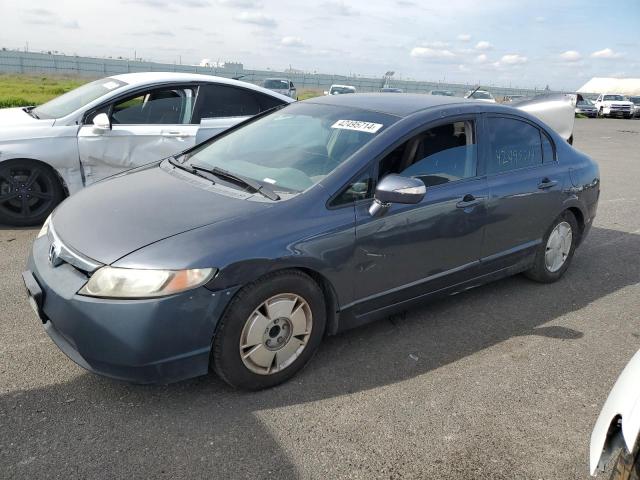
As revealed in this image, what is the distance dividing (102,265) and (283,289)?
0.90 m

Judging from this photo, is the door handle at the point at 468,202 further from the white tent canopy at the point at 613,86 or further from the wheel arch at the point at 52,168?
the white tent canopy at the point at 613,86

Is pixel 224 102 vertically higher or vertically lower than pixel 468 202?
higher

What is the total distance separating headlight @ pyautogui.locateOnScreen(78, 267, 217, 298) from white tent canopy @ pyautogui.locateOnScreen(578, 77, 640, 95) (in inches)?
3758

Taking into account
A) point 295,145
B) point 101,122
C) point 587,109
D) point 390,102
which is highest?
point 587,109

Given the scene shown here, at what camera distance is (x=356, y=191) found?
325 centimetres

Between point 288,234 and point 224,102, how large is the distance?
13.3 ft

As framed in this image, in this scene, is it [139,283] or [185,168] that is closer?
[139,283]

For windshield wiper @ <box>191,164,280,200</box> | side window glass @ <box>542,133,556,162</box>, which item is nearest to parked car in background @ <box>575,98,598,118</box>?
side window glass @ <box>542,133,556,162</box>

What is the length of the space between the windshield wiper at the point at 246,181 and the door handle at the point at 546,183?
2.31m

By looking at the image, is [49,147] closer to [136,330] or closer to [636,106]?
[136,330]

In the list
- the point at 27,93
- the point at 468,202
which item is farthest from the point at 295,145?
the point at 27,93

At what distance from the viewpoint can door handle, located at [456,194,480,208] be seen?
3.70 meters

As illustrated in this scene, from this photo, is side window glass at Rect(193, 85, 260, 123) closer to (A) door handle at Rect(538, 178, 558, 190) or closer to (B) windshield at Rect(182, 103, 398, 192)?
(B) windshield at Rect(182, 103, 398, 192)

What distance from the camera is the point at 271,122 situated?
13.5ft
